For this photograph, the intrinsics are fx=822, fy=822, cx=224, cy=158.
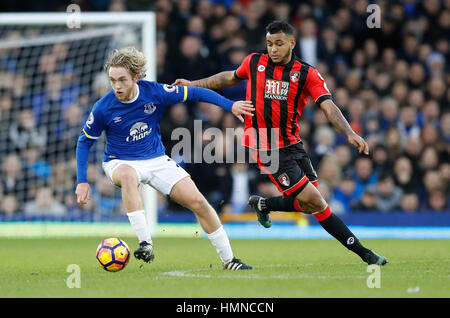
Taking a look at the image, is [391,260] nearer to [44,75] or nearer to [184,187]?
[184,187]

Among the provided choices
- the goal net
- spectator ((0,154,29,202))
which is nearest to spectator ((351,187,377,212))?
the goal net

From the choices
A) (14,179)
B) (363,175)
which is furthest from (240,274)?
(14,179)

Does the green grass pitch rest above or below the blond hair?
below

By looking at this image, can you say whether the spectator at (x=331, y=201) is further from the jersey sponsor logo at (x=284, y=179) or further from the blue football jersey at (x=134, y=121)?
the blue football jersey at (x=134, y=121)

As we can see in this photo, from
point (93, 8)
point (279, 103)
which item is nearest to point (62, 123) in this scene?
point (93, 8)

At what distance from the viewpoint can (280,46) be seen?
7.66 meters

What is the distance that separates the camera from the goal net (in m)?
13.4

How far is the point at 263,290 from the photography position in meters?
5.83

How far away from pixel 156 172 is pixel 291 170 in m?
1.25

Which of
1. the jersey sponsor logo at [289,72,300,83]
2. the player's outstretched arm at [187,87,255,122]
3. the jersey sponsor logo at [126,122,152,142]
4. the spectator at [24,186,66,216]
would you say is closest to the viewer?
the player's outstretched arm at [187,87,255,122]

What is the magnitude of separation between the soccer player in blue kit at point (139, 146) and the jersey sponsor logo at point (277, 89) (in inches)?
26.8

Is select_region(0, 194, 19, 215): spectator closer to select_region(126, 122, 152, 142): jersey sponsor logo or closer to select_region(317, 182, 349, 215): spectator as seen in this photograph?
select_region(317, 182, 349, 215): spectator

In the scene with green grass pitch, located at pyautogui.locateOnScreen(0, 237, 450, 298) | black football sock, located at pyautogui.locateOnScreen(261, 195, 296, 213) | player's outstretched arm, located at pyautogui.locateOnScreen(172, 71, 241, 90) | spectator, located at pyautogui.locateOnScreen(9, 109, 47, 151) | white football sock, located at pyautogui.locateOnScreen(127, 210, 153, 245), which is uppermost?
player's outstretched arm, located at pyautogui.locateOnScreen(172, 71, 241, 90)

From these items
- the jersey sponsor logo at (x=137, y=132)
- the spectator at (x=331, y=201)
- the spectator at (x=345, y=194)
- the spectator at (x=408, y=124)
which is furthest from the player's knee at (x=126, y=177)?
the spectator at (x=408, y=124)
